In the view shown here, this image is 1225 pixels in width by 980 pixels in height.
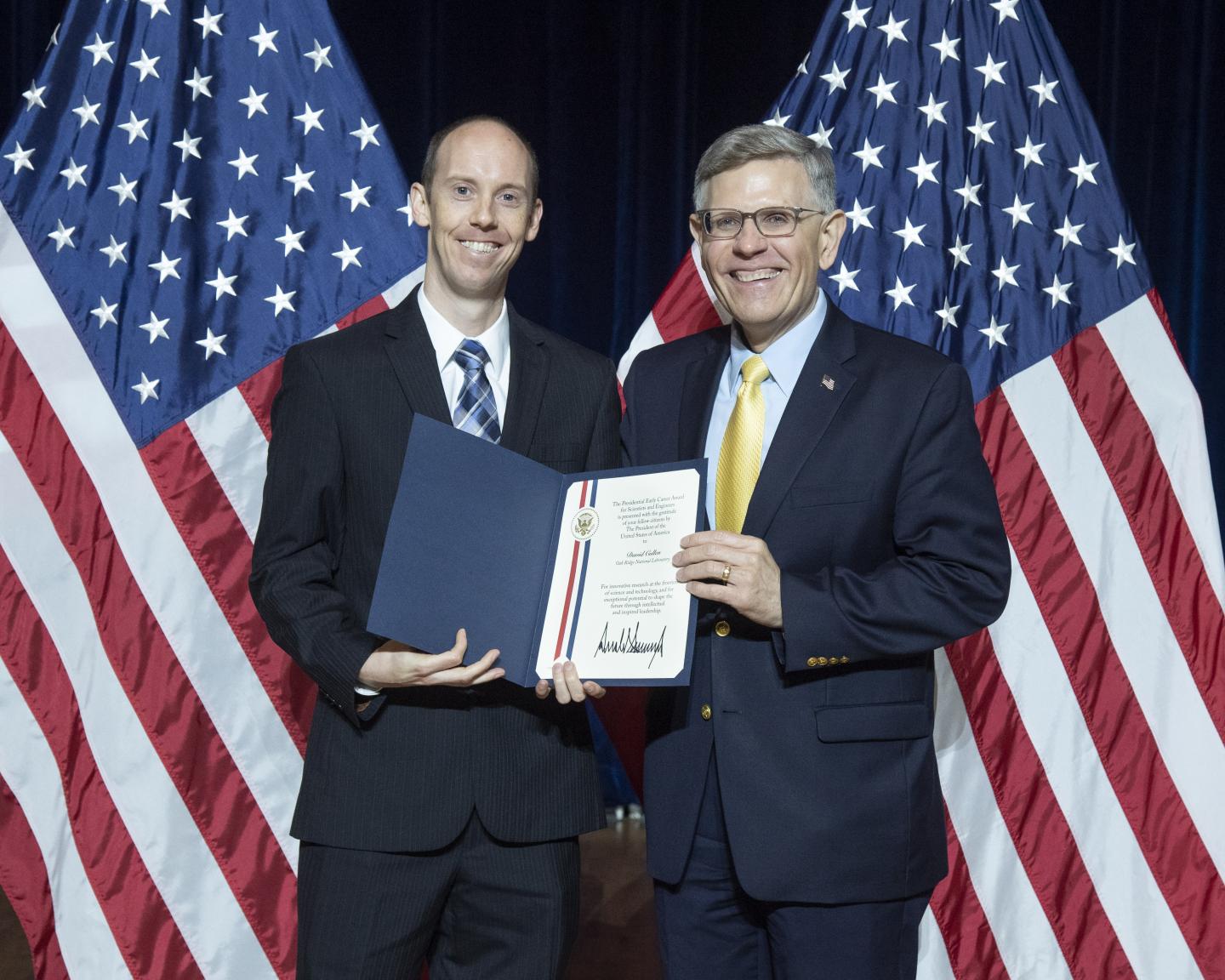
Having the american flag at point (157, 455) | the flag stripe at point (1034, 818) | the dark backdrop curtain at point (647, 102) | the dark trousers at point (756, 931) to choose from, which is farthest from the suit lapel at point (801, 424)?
the dark backdrop curtain at point (647, 102)

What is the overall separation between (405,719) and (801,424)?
0.75 m

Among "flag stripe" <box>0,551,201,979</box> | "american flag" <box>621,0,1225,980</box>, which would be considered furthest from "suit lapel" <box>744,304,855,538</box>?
"flag stripe" <box>0,551,201,979</box>

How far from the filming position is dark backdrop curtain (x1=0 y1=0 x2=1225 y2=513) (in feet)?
15.1

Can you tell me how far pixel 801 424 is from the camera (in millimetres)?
1798

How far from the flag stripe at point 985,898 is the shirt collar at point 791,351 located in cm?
111

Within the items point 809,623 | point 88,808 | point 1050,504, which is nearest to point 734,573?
point 809,623

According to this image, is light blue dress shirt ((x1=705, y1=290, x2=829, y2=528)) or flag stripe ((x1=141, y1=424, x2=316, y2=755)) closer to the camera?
light blue dress shirt ((x1=705, y1=290, x2=829, y2=528))

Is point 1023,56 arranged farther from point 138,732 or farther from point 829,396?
point 138,732

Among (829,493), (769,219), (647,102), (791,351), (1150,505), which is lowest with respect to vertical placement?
(1150,505)

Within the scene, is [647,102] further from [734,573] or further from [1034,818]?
[734,573]

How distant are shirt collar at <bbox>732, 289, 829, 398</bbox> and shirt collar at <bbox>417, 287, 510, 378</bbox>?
390 mm

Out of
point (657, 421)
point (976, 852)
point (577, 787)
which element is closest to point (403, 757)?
point (577, 787)

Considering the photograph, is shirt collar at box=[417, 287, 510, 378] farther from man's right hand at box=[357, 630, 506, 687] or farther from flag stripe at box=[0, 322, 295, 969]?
flag stripe at box=[0, 322, 295, 969]

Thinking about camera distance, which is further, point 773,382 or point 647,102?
point 647,102
